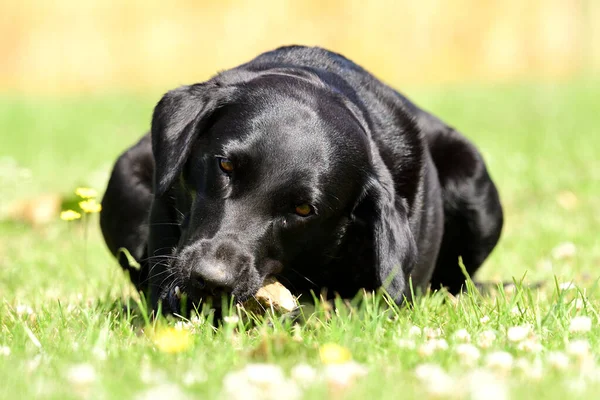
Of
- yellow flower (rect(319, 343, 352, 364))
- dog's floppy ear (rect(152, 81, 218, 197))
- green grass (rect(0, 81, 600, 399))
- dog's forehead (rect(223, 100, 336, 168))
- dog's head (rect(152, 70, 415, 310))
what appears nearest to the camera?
green grass (rect(0, 81, 600, 399))

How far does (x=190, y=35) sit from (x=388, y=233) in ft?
39.9

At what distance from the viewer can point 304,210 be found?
10.1 feet

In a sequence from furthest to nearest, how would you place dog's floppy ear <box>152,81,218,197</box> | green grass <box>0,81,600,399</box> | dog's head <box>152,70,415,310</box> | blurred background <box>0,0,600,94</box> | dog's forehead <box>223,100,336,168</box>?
1. blurred background <box>0,0,600,94</box>
2. dog's floppy ear <box>152,81,218,197</box>
3. dog's forehead <box>223,100,336,168</box>
4. dog's head <box>152,70,415,310</box>
5. green grass <box>0,81,600,399</box>

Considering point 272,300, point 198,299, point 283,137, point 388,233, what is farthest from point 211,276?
point 388,233

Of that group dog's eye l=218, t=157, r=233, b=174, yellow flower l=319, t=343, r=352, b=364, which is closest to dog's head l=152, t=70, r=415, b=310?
dog's eye l=218, t=157, r=233, b=174

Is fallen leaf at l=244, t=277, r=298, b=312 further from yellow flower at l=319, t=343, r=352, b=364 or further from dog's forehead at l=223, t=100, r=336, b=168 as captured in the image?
yellow flower at l=319, t=343, r=352, b=364

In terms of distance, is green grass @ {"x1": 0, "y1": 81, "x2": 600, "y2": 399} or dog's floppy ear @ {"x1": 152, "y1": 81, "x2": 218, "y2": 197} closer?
green grass @ {"x1": 0, "y1": 81, "x2": 600, "y2": 399}

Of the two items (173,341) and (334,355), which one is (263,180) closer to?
(173,341)

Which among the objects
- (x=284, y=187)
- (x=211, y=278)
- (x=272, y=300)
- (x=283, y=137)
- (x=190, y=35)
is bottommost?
(x=190, y=35)

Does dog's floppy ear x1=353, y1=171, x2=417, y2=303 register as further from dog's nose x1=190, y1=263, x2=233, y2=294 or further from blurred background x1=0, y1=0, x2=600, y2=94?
blurred background x1=0, y1=0, x2=600, y2=94

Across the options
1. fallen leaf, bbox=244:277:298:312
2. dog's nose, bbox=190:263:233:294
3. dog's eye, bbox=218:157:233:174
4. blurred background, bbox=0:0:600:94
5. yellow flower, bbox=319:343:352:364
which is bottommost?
blurred background, bbox=0:0:600:94

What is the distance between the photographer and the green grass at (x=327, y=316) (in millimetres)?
1928

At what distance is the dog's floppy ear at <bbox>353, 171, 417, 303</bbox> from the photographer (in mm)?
3082

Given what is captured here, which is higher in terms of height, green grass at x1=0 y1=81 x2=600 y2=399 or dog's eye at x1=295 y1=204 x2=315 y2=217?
dog's eye at x1=295 y1=204 x2=315 y2=217
